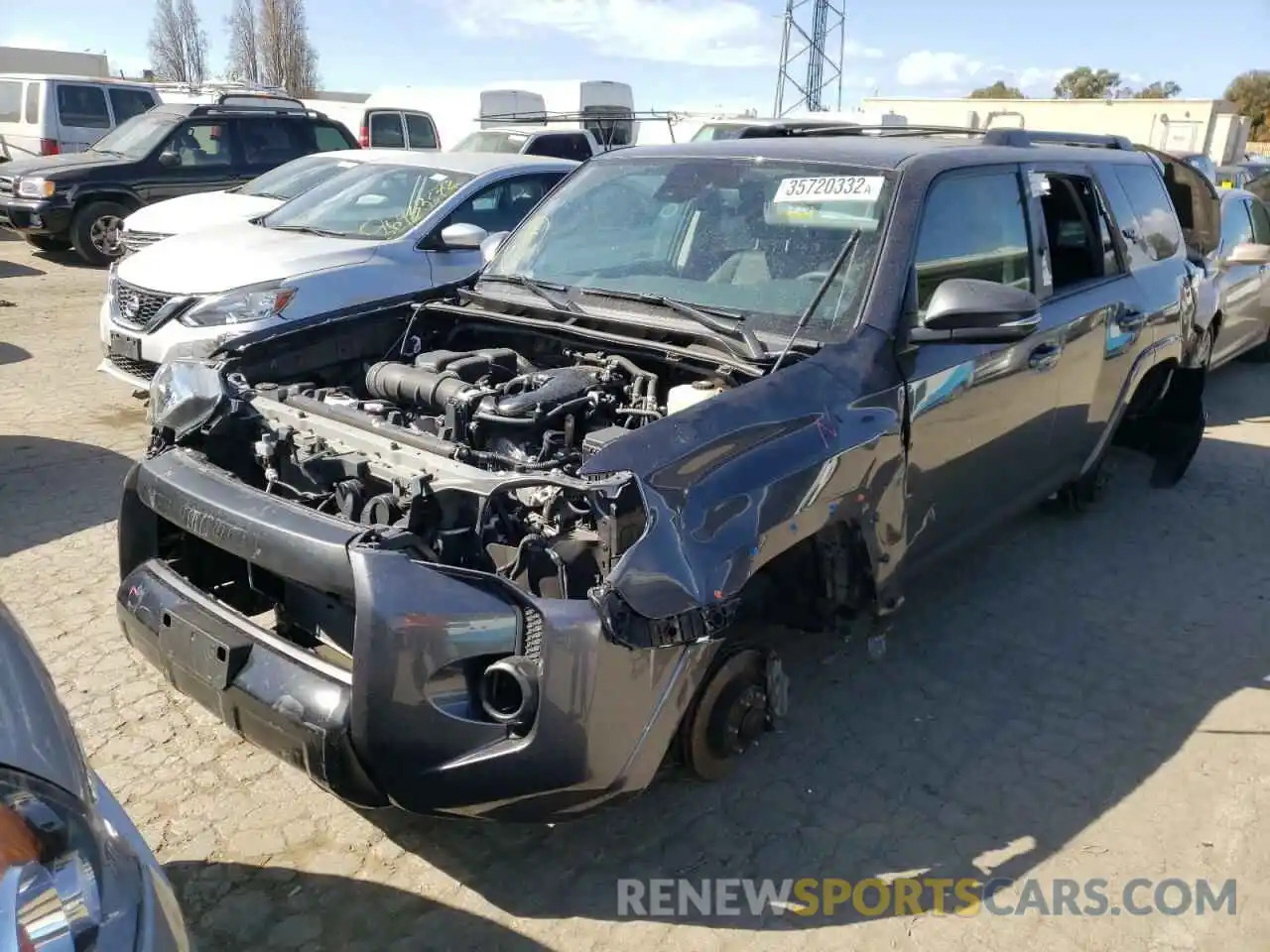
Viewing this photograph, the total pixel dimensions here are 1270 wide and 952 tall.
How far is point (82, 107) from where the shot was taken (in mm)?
15367

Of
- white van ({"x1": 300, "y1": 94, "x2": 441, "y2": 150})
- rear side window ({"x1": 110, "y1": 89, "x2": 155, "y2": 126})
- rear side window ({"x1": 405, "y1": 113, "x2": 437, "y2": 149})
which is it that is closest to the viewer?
rear side window ({"x1": 110, "y1": 89, "x2": 155, "y2": 126})

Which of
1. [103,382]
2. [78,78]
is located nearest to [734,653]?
[103,382]

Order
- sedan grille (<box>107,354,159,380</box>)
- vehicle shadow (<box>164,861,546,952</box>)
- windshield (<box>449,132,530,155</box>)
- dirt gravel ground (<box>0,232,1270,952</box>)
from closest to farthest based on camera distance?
vehicle shadow (<box>164,861,546,952</box>), dirt gravel ground (<box>0,232,1270,952</box>), sedan grille (<box>107,354,159,380</box>), windshield (<box>449,132,530,155</box>)

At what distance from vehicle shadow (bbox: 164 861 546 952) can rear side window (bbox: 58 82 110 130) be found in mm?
15809

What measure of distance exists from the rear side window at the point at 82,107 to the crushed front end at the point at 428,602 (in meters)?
14.7

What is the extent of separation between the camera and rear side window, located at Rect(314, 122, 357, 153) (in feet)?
42.7

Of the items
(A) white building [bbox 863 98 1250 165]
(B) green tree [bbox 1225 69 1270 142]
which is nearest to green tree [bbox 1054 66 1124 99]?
(B) green tree [bbox 1225 69 1270 142]

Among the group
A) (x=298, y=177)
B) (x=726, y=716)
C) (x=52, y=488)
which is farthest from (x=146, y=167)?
(x=726, y=716)

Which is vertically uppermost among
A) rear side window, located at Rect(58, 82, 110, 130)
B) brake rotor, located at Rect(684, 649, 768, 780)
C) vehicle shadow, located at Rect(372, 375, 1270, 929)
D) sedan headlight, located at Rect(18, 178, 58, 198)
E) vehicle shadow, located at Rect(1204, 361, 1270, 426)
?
rear side window, located at Rect(58, 82, 110, 130)

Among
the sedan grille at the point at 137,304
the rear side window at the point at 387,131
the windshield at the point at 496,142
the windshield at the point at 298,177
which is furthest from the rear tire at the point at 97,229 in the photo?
the sedan grille at the point at 137,304

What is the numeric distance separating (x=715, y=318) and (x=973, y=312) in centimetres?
84

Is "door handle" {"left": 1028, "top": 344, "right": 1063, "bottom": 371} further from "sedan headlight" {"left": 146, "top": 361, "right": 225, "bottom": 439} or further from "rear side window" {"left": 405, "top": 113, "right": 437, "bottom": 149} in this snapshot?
"rear side window" {"left": 405, "top": 113, "right": 437, "bottom": 149}

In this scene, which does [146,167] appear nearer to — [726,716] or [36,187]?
[36,187]

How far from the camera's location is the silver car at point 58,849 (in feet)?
4.65
